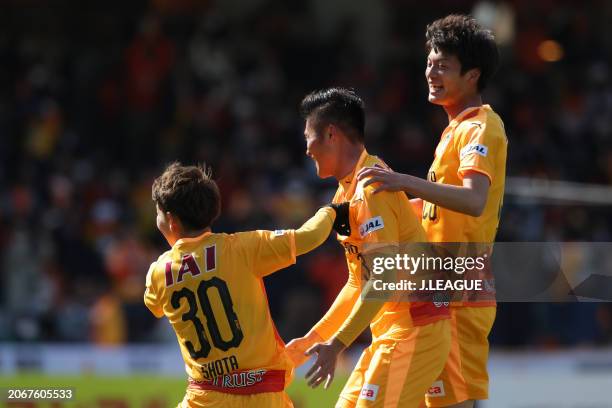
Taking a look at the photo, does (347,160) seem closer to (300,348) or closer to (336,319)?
(336,319)

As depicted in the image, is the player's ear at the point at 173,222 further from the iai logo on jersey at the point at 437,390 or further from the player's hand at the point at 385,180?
the iai logo on jersey at the point at 437,390

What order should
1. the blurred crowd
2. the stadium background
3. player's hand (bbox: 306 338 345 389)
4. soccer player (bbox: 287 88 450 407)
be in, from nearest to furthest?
player's hand (bbox: 306 338 345 389) < soccer player (bbox: 287 88 450 407) < the stadium background < the blurred crowd

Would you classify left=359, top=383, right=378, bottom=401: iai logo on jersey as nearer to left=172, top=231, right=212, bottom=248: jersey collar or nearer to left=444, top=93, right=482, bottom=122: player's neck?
left=172, top=231, right=212, bottom=248: jersey collar

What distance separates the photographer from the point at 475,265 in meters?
5.60

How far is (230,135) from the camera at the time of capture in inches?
608

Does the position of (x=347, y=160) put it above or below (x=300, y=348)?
above

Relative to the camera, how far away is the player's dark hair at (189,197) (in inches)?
206

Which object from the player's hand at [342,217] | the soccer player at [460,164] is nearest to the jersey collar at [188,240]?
the player's hand at [342,217]

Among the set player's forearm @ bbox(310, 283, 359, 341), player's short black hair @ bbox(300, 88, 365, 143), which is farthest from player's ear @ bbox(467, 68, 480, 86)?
player's forearm @ bbox(310, 283, 359, 341)

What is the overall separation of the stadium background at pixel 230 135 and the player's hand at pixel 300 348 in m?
4.26

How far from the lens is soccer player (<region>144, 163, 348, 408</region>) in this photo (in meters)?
5.18

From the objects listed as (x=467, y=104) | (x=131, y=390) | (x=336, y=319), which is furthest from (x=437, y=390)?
(x=131, y=390)

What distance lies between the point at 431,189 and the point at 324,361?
868 millimetres

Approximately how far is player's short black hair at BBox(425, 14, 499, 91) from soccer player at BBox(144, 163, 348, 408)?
3.21 feet
